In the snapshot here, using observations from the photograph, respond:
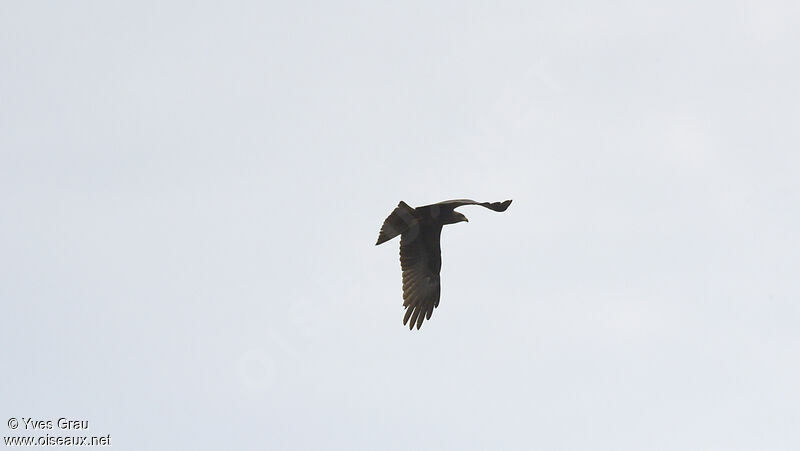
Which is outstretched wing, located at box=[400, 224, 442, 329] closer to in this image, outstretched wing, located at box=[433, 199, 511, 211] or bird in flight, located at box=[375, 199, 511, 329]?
bird in flight, located at box=[375, 199, 511, 329]

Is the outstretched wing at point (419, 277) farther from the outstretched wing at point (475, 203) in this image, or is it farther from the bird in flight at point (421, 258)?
the outstretched wing at point (475, 203)

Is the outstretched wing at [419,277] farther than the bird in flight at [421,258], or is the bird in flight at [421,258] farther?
the outstretched wing at [419,277]

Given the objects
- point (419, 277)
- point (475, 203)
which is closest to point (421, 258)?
point (419, 277)

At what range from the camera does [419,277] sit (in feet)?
56.3

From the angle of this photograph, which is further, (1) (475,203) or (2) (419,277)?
(2) (419,277)

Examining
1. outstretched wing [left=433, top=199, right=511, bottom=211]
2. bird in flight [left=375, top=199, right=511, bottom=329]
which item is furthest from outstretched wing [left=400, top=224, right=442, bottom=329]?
outstretched wing [left=433, top=199, right=511, bottom=211]

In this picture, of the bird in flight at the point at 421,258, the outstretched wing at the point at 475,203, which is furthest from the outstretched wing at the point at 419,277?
the outstretched wing at the point at 475,203

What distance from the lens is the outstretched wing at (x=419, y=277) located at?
55.7ft

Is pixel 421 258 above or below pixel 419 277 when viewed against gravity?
above

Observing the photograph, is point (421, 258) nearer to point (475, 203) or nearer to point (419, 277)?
point (419, 277)

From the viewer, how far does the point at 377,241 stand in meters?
16.0

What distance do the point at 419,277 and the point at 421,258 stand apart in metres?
A: 0.38

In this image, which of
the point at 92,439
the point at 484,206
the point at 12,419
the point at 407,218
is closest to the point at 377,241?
the point at 407,218

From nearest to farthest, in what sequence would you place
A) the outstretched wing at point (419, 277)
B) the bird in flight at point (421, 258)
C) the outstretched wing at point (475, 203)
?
1. the outstretched wing at point (475, 203)
2. the bird in flight at point (421, 258)
3. the outstretched wing at point (419, 277)
